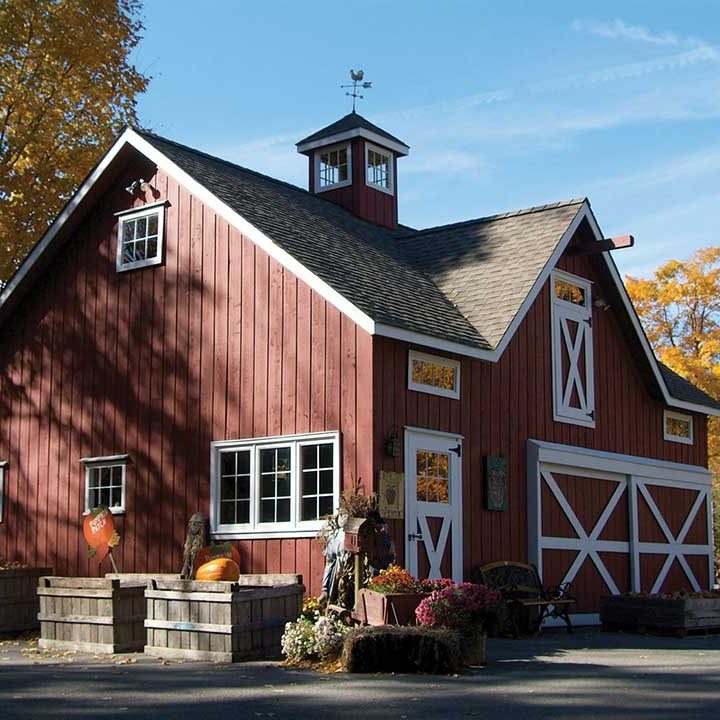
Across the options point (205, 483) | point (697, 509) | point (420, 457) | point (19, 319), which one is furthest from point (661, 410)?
point (19, 319)

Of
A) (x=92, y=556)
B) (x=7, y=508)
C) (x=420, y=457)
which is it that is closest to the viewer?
(x=420, y=457)

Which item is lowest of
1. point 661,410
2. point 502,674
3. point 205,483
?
point 502,674

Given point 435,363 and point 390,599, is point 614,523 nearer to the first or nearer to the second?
point 435,363

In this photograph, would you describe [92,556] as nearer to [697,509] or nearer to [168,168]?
[168,168]

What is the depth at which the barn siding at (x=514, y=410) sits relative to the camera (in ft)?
48.1

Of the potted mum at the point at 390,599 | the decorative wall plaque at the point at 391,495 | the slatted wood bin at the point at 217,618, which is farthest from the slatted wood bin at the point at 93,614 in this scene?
the decorative wall plaque at the point at 391,495

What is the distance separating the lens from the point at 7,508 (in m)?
18.3

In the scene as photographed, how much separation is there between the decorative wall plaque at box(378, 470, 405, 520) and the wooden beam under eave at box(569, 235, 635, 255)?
20.0ft

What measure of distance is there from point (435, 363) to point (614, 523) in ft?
17.5

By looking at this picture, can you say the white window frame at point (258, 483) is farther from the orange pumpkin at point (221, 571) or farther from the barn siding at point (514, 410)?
the orange pumpkin at point (221, 571)

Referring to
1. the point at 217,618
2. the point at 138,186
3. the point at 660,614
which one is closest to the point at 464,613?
the point at 217,618

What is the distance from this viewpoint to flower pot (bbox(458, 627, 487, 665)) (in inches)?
451

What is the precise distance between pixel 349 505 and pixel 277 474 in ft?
5.12

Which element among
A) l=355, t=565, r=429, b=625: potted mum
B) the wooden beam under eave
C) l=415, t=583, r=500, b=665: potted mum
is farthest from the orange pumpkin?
the wooden beam under eave
